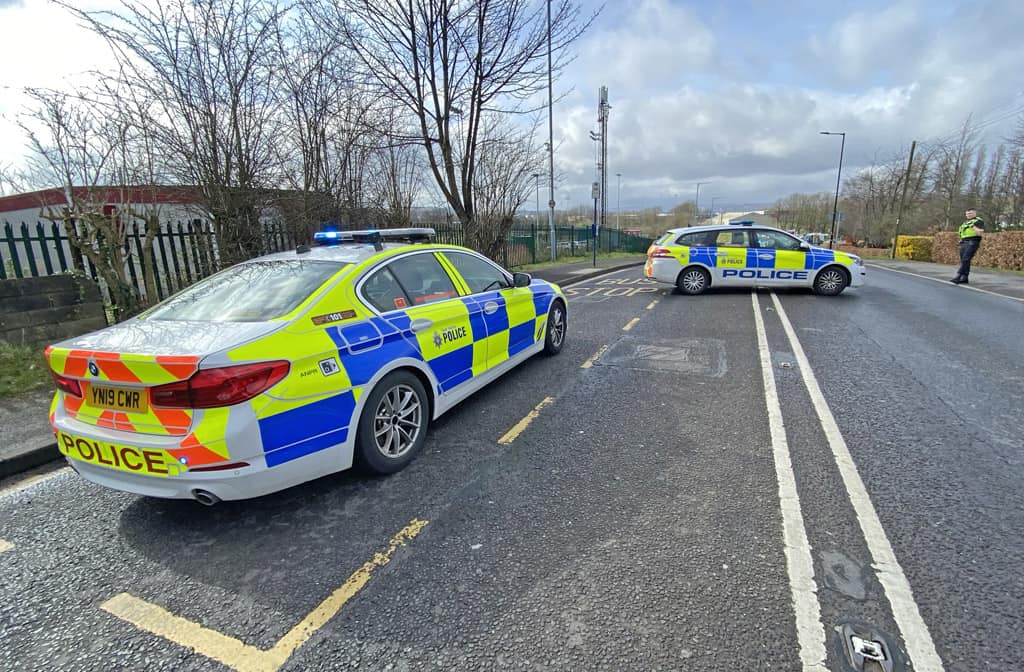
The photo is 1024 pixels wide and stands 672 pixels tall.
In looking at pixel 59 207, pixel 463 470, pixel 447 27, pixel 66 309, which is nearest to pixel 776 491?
pixel 463 470

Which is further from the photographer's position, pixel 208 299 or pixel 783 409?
pixel 783 409

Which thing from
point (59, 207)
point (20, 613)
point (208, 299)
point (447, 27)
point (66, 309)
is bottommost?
point (20, 613)

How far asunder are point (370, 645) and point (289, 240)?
27.5 feet

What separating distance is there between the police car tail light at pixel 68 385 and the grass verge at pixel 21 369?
2834 millimetres

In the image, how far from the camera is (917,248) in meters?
27.6

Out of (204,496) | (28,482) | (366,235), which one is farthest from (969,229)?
(28,482)

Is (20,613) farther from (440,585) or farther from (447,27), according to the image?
(447,27)

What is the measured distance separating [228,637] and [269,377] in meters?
1.12

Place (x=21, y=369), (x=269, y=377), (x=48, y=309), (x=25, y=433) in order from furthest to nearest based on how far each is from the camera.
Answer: (x=48, y=309)
(x=21, y=369)
(x=25, y=433)
(x=269, y=377)

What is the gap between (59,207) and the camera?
5973mm

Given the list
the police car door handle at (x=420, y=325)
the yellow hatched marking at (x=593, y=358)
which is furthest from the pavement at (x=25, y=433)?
the yellow hatched marking at (x=593, y=358)

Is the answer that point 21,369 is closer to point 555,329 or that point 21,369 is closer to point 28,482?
point 28,482

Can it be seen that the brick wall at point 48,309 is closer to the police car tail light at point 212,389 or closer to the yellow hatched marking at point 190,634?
the police car tail light at point 212,389

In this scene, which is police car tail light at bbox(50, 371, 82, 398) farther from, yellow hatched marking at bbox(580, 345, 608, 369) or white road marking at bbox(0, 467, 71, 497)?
yellow hatched marking at bbox(580, 345, 608, 369)
